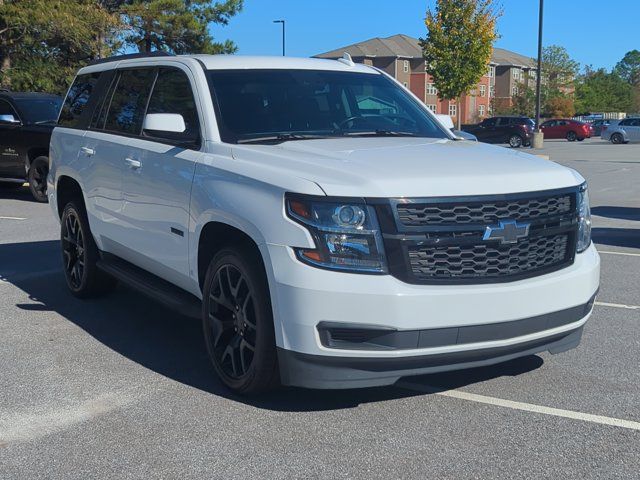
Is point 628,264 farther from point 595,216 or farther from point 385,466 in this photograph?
point 385,466

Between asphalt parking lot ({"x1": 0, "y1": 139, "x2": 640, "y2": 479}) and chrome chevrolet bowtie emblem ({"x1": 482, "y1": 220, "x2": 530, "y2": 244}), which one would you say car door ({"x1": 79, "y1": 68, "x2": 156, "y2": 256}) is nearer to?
asphalt parking lot ({"x1": 0, "y1": 139, "x2": 640, "y2": 479})

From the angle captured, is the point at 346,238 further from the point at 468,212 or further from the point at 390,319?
the point at 468,212

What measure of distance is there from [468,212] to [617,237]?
25.5 feet

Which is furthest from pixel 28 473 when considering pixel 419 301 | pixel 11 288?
pixel 11 288

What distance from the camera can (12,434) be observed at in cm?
422

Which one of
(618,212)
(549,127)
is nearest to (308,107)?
(618,212)

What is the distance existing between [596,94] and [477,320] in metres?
120

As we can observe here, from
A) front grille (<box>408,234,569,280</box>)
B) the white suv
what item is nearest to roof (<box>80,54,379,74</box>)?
the white suv

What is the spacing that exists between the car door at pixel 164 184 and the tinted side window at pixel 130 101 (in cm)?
14

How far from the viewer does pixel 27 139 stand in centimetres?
1490

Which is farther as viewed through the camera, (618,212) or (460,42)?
(460,42)

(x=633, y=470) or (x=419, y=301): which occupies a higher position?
(x=419, y=301)

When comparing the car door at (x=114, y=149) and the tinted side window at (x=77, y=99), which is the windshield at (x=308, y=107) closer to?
the car door at (x=114, y=149)

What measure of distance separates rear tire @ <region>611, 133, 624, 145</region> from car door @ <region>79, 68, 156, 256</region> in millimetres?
48975
